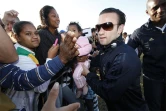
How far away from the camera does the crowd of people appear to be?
4.33 ft

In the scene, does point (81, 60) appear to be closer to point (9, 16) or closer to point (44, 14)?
point (44, 14)

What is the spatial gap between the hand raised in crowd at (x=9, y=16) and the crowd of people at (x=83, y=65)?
1 centimetres

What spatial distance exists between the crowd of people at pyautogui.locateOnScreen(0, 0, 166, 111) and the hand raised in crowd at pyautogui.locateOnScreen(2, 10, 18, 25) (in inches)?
0.5

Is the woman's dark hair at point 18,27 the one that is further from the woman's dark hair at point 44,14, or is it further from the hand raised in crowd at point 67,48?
the hand raised in crowd at point 67,48

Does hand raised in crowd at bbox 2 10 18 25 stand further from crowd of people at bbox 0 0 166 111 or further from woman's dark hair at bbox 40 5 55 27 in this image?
woman's dark hair at bbox 40 5 55 27

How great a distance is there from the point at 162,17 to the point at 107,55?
6.12 feet

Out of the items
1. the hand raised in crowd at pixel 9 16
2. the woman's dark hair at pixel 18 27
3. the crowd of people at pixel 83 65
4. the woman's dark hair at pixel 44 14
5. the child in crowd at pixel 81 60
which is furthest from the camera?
the child in crowd at pixel 81 60

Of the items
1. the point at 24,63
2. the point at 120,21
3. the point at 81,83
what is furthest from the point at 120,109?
the point at 81,83

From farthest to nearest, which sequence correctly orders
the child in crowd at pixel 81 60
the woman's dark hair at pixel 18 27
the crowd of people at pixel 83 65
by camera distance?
the child in crowd at pixel 81 60 → the woman's dark hair at pixel 18 27 → the crowd of people at pixel 83 65

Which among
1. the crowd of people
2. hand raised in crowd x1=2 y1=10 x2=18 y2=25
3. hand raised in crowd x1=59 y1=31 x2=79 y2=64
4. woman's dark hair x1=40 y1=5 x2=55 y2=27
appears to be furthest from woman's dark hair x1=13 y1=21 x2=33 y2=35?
hand raised in crowd x1=59 y1=31 x2=79 y2=64

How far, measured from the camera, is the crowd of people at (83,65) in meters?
1.32

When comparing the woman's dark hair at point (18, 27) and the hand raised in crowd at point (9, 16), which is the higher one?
the hand raised in crowd at point (9, 16)

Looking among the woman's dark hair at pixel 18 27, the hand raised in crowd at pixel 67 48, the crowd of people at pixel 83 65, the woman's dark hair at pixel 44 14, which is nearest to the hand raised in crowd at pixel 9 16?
the crowd of people at pixel 83 65

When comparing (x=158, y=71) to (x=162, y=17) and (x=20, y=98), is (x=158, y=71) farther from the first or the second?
(x=20, y=98)
